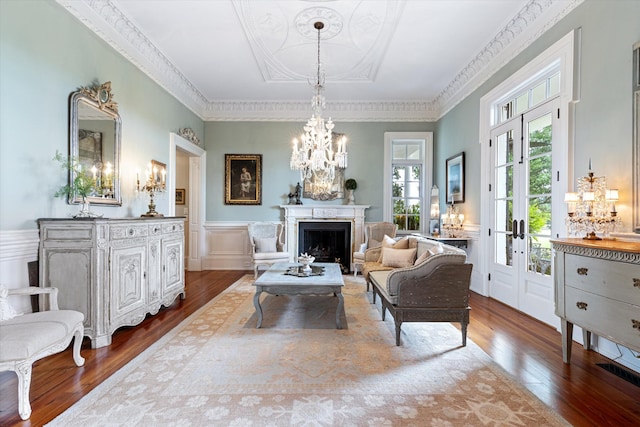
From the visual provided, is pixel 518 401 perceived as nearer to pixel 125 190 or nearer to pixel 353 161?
pixel 125 190

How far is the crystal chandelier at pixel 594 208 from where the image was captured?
2510 mm

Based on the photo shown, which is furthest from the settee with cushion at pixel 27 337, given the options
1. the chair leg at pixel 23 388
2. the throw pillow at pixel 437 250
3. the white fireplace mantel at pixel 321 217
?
the white fireplace mantel at pixel 321 217

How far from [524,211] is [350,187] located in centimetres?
338

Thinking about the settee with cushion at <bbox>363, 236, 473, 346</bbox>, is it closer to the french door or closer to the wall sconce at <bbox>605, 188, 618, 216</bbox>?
the wall sconce at <bbox>605, 188, 618, 216</bbox>

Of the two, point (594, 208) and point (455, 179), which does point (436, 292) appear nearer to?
point (594, 208)

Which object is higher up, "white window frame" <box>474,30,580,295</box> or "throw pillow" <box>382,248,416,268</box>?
"white window frame" <box>474,30,580,295</box>

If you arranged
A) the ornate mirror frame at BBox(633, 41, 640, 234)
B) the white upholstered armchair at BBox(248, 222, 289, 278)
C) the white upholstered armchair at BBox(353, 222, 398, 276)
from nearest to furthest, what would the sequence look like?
the ornate mirror frame at BBox(633, 41, 640, 234)
the white upholstered armchair at BBox(248, 222, 289, 278)
the white upholstered armchair at BBox(353, 222, 398, 276)

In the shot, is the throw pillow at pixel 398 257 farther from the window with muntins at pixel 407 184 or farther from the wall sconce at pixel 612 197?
the window with muntins at pixel 407 184

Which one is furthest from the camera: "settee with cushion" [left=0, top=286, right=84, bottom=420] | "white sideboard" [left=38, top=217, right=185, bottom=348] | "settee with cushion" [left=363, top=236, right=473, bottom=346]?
"settee with cushion" [left=363, top=236, right=473, bottom=346]

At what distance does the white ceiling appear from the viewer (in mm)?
3555

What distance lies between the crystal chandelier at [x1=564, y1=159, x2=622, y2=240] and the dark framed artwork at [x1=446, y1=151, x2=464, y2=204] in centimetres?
275

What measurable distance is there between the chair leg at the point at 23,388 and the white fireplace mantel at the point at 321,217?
483 cm

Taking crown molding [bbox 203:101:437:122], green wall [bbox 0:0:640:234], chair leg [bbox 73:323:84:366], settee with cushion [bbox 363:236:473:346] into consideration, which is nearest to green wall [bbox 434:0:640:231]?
green wall [bbox 0:0:640:234]

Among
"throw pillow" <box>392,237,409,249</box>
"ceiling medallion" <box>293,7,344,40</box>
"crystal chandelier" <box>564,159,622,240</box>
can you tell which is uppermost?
"ceiling medallion" <box>293,7,344,40</box>
